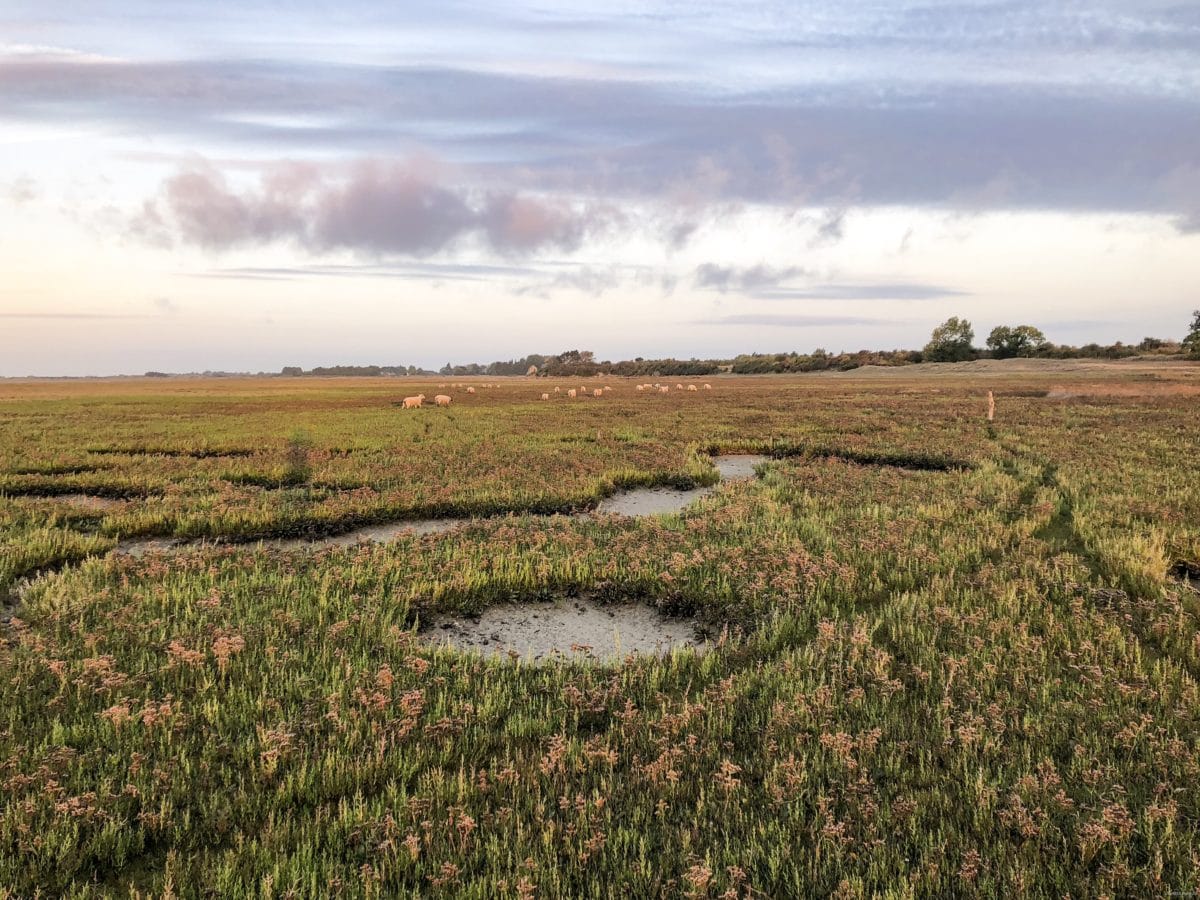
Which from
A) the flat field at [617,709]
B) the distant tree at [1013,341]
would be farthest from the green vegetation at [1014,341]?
the flat field at [617,709]

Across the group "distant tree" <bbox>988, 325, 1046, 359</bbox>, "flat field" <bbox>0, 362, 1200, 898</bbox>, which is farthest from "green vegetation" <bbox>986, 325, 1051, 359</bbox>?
"flat field" <bbox>0, 362, 1200, 898</bbox>

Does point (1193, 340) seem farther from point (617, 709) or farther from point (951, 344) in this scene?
point (617, 709)

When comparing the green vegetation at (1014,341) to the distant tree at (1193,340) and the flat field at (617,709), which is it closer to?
the distant tree at (1193,340)

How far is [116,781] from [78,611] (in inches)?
162

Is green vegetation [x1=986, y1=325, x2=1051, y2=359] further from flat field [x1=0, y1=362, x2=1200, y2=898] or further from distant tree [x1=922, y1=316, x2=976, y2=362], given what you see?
flat field [x1=0, y1=362, x2=1200, y2=898]

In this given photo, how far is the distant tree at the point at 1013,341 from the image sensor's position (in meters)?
135

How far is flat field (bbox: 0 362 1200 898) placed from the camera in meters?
3.85

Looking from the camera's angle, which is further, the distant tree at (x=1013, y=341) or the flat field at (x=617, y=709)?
the distant tree at (x=1013, y=341)

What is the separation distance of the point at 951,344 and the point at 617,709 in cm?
15644

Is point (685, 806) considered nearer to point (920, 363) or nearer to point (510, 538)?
point (510, 538)

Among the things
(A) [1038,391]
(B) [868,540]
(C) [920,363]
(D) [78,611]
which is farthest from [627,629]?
(C) [920,363]

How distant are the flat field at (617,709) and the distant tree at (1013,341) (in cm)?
14760

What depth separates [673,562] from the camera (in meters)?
9.70

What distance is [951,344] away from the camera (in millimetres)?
138250
